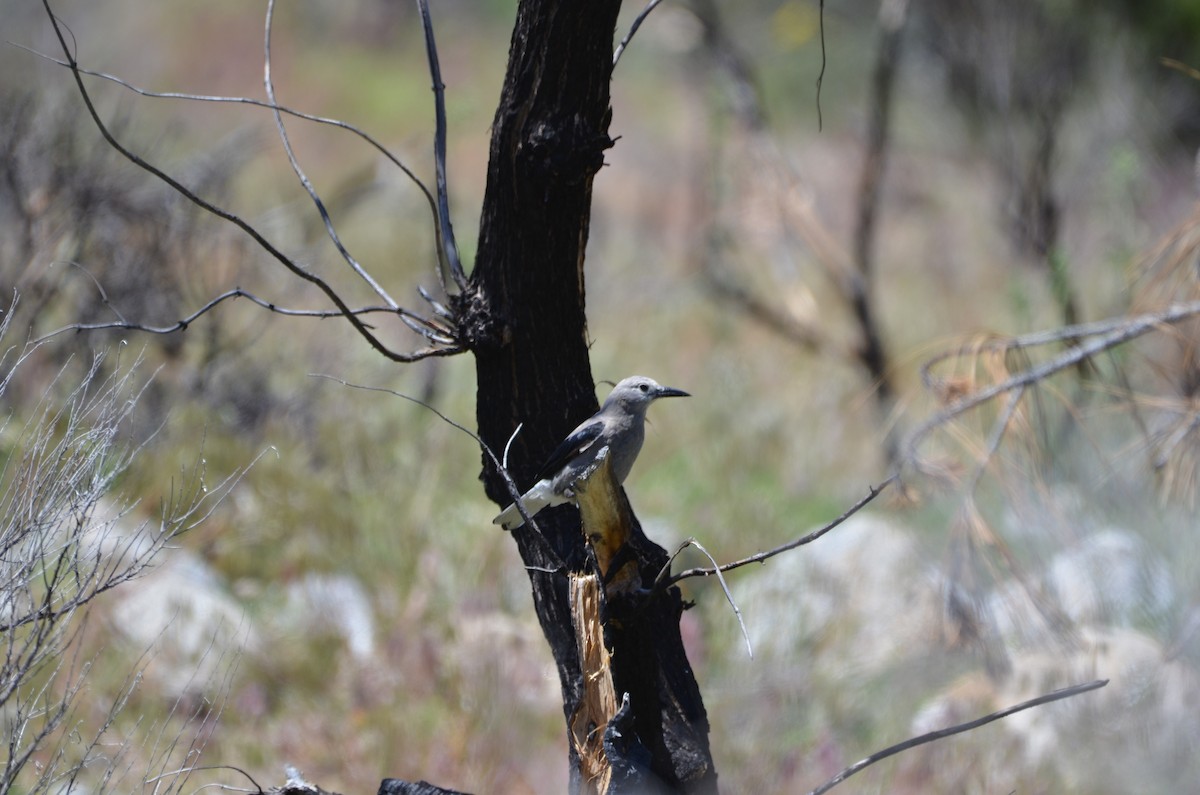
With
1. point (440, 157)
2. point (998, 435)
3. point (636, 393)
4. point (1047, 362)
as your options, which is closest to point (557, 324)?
point (440, 157)

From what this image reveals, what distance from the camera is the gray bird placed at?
97.9 inches

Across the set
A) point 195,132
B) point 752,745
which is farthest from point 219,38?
point 752,745

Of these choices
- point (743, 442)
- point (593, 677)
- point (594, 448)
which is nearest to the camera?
point (593, 677)

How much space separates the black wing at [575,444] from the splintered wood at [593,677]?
31 centimetres

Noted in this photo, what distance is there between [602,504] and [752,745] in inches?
124

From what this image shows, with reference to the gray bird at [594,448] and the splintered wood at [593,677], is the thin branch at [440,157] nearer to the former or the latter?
the gray bird at [594,448]

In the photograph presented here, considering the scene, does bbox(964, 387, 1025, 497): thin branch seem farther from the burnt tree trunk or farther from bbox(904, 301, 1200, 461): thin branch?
the burnt tree trunk

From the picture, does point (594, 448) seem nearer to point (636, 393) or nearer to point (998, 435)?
point (636, 393)

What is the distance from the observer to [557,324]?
2.55 meters

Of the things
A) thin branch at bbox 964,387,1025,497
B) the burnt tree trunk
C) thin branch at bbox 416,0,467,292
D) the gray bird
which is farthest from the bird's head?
thin branch at bbox 964,387,1025,497

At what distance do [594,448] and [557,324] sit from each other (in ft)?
0.90

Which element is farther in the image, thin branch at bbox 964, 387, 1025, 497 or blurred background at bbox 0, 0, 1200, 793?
blurred background at bbox 0, 0, 1200, 793

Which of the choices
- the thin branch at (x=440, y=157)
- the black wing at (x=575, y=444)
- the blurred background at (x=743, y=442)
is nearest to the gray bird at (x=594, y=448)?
the black wing at (x=575, y=444)

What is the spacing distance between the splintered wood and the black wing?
1.03 feet
